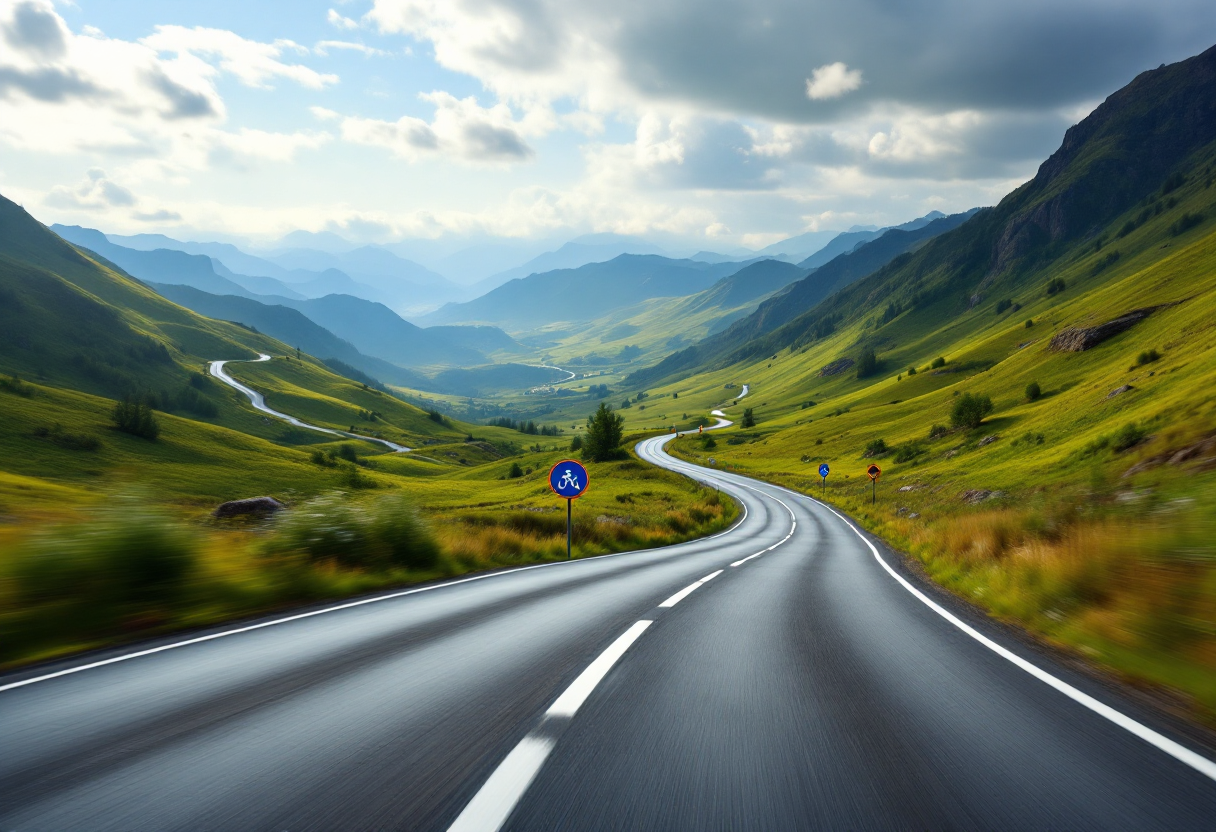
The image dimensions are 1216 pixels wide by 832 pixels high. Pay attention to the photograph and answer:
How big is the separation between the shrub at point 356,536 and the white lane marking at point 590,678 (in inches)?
276

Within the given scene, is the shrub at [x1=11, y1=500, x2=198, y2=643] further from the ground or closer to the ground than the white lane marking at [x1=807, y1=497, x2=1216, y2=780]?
further from the ground

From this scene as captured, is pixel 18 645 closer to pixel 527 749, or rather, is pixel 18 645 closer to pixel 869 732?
pixel 527 749

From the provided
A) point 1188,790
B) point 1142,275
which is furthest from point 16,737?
point 1142,275

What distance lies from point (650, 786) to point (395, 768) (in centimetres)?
149

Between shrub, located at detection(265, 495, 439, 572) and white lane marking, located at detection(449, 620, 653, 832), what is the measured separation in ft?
25.9

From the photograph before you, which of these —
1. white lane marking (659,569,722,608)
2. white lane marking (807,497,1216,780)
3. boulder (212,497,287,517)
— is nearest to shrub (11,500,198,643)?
white lane marking (659,569,722,608)

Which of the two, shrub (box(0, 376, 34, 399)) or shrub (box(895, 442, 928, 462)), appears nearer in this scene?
shrub (box(895, 442, 928, 462))

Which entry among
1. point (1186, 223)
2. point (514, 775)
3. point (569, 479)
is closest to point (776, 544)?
point (569, 479)

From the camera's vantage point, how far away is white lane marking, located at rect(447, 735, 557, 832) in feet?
8.91

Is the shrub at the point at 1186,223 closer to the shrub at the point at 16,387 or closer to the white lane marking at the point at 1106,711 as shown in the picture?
the white lane marking at the point at 1106,711

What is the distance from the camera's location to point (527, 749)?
11.5 ft

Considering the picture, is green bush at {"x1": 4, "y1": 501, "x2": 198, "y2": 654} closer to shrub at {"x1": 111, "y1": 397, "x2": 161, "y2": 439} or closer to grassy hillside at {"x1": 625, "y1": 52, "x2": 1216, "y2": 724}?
grassy hillside at {"x1": 625, "y1": 52, "x2": 1216, "y2": 724}

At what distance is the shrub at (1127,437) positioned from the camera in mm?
33125

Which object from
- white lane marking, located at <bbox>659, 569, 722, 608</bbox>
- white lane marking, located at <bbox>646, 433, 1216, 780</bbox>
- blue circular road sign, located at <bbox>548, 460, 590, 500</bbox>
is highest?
blue circular road sign, located at <bbox>548, 460, 590, 500</bbox>
